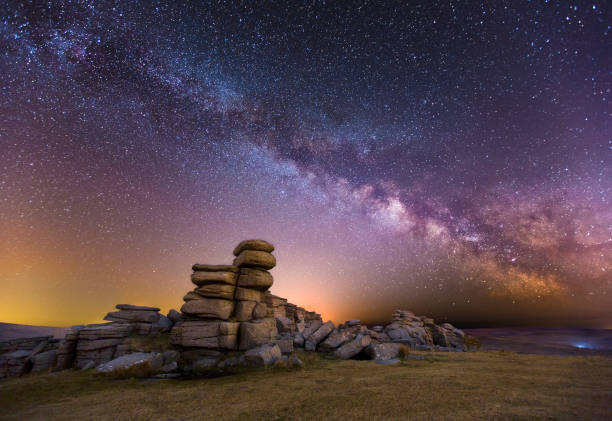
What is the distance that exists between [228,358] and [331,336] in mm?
6700

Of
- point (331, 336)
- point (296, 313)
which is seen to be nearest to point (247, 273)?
point (331, 336)

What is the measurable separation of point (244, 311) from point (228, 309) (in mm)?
940

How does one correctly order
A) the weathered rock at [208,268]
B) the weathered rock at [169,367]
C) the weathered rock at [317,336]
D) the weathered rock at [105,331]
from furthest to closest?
the weathered rock at [317,336]
the weathered rock at [208,268]
the weathered rock at [105,331]
the weathered rock at [169,367]

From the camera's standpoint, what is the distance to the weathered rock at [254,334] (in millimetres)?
13930

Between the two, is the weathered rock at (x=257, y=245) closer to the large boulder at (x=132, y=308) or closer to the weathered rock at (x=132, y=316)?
the weathered rock at (x=132, y=316)

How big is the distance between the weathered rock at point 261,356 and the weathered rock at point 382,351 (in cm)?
539

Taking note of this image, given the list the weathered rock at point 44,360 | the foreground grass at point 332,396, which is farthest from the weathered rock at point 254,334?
the weathered rock at point 44,360

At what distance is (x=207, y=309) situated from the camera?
1470 centimetres

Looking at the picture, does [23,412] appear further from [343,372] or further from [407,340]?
[407,340]

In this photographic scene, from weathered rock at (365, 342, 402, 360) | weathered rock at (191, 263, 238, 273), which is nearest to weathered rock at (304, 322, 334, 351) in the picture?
weathered rock at (365, 342, 402, 360)

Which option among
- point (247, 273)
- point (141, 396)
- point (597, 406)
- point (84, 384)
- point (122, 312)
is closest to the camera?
point (597, 406)

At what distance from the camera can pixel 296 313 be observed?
34.5 m

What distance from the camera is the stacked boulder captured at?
45.4ft

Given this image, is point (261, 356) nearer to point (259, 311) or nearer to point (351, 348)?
point (259, 311)
